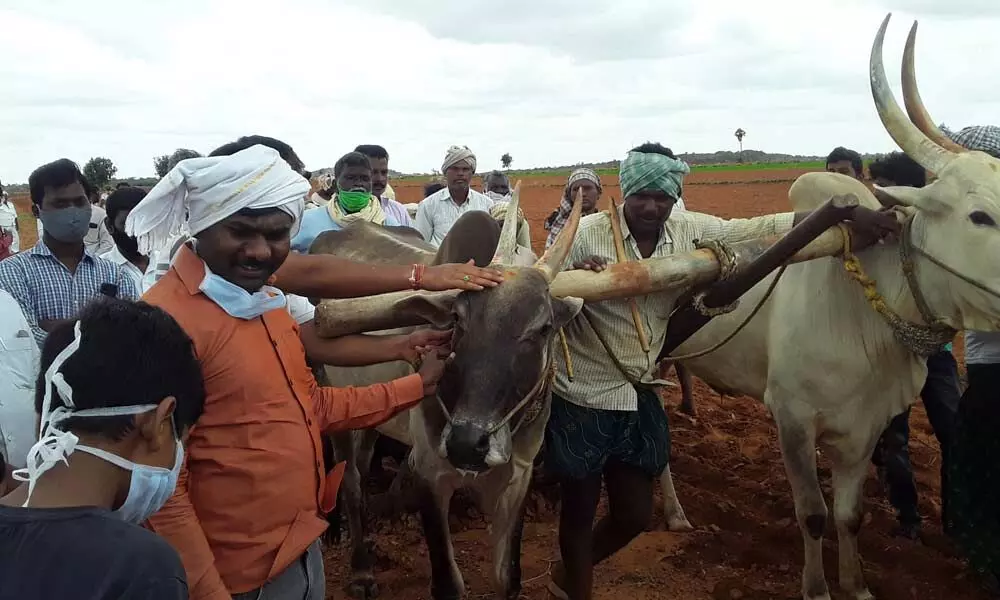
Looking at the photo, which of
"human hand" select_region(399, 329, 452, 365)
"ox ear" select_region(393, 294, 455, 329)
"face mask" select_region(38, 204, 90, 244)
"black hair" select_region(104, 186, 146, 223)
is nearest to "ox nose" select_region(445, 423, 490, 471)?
"human hand" select_region(399, 329, 452, 365)

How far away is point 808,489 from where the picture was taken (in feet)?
14.1

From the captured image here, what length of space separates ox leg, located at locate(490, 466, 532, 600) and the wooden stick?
98cm

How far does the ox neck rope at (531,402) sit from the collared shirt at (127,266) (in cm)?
189

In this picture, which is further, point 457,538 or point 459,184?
point 459,184

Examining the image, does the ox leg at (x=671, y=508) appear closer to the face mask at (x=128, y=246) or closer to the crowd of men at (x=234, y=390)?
the crowd of men at (x=234, y=390)

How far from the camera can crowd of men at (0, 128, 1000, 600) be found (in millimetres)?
1540

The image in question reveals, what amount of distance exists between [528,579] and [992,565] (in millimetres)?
2518

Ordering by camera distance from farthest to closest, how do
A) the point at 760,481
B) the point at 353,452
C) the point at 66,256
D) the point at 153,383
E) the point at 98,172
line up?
the point at 98,172, the point at 760,481, the point at 353,452, the point at 66,256, the point at 153,383

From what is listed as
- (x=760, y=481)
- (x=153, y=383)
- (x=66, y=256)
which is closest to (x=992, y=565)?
(x=760, y=481)

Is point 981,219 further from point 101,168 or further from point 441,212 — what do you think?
point 101,168

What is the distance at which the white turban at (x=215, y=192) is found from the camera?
2270 millimetres

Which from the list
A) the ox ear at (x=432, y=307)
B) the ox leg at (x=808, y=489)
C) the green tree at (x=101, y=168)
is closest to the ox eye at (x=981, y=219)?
the ox leg at (x=808, y=489)

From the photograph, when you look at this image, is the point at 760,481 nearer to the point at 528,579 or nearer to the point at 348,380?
the point at 528,579

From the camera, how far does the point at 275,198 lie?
7.62 feet
